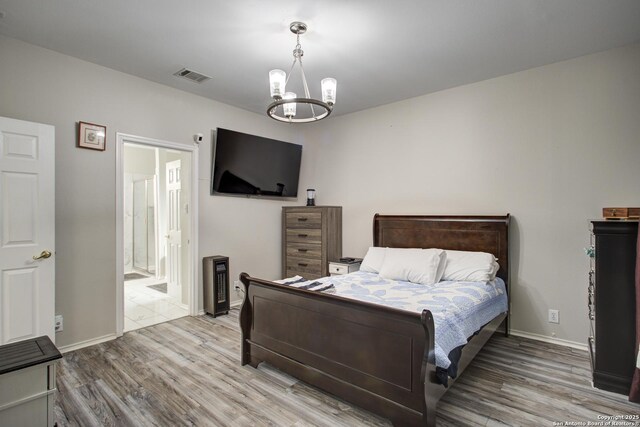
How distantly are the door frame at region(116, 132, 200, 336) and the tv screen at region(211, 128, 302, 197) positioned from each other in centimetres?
27

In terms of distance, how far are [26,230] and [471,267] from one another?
3.87m

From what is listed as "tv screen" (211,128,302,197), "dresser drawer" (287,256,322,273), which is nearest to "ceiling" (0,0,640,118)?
"tv screen" (211,128,302,197)

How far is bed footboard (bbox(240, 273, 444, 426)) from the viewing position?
178 cm

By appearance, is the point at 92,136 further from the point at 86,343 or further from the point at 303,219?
the point at 303,219

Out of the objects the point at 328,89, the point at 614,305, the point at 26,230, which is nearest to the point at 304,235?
the point at 328,89

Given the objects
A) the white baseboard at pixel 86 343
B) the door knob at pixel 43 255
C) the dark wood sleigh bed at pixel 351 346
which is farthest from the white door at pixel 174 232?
the dark wood sleigh bed at pixel 351 346

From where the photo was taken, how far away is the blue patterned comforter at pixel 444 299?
2037mm

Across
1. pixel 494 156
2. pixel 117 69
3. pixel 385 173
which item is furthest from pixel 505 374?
pixel 117 69

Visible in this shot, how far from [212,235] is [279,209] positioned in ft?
3.92

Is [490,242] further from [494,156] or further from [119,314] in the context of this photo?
[119,314]

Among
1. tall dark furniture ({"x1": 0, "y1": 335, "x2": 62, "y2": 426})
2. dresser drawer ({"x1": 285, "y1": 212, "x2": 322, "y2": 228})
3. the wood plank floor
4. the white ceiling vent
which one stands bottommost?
the wood plank floor

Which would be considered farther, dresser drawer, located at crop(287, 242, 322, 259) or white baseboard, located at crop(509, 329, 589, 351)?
dresser drawer, located at crop(287, 242, 322, 259)

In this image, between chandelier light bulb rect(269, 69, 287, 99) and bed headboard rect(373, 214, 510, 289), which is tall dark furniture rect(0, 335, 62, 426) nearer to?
chandelier light bulb rect(269, 69, 287, 99)

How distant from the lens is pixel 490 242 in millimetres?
3377
